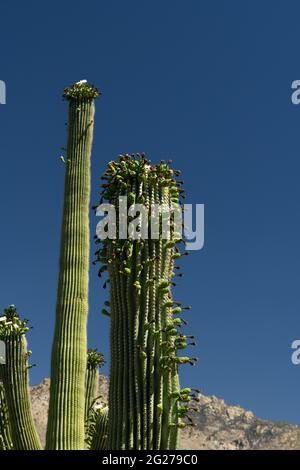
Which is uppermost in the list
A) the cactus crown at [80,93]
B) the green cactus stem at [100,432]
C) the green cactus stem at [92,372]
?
the cactus crown at [80,93]

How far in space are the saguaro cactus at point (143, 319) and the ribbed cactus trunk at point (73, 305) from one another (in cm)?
340

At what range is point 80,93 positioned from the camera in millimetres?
12562

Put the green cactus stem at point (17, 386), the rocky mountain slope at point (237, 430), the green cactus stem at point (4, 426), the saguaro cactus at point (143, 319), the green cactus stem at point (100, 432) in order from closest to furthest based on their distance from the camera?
the saguaro cactus at point (143, 319) < the green cactus stem at point (100, 432) < the green cactus stem at point (17, 386) < the green cactus stem at point (4, 426) < the rocky mountain slope at point (237, 430)

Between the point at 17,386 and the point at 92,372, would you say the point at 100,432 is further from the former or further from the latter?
the point at 92,372

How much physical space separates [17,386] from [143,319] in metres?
6.05

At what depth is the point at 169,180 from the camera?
24.2 feet

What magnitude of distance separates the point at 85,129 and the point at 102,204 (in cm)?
511

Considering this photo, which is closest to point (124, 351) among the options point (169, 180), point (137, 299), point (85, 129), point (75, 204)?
point (137, 299)

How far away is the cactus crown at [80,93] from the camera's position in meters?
12.6

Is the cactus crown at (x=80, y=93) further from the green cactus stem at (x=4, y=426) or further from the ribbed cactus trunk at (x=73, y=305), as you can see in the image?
the green cactus stem at (x=4, y=426)

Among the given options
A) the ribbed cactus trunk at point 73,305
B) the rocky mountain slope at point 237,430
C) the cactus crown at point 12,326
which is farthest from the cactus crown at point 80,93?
the rocky mountain slope at point 237,430

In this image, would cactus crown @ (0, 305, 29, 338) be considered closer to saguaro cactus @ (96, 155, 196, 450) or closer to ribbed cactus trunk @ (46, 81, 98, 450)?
ribbed cactus trunk @ (46, 81, 98, 450)

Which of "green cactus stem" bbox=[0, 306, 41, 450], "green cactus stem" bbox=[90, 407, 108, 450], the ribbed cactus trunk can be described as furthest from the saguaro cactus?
"green cactus stem" bbox=[0, 306, 41, 450]

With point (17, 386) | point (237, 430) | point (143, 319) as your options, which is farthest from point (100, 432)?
point (237, 430)
